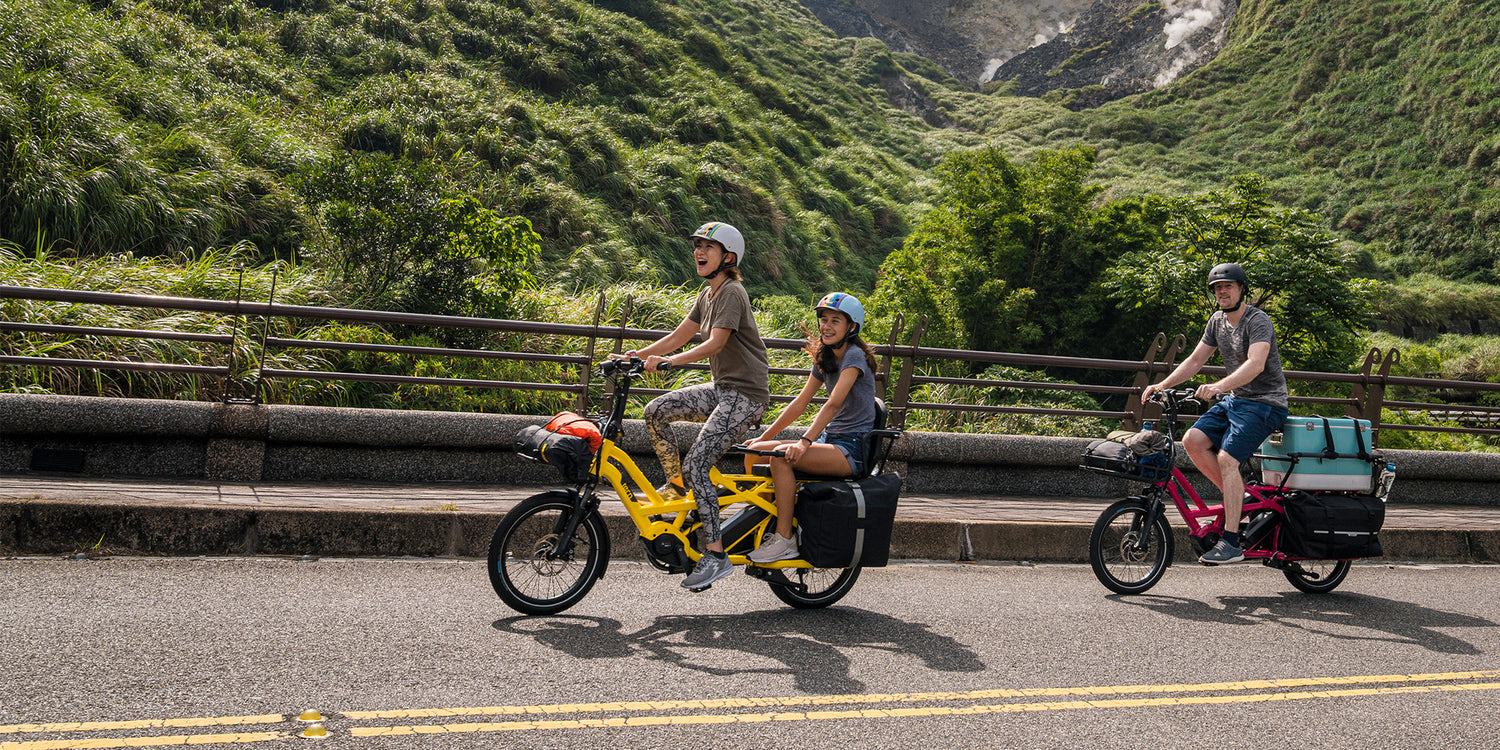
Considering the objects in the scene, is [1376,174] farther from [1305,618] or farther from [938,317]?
[1305,618]

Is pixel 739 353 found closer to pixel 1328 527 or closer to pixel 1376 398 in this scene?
pixel 1328 527

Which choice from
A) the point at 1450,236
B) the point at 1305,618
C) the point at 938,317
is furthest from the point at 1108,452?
the point at 1450,236

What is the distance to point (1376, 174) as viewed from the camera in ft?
217

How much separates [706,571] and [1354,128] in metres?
82.2

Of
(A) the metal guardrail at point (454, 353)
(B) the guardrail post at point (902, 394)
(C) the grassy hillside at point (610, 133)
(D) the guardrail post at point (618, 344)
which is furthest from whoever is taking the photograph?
(C) the grassy hillside at point (610, 133)

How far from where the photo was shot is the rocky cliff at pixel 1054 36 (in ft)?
362

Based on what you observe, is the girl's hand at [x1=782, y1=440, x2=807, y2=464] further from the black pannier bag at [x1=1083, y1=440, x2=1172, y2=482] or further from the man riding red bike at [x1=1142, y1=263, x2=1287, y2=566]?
the man riding red bike at [x1=1142, y1=263, x2=1287, y2=566]

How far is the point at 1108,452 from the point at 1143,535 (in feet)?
1.93

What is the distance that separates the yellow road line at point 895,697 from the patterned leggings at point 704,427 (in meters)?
1.48

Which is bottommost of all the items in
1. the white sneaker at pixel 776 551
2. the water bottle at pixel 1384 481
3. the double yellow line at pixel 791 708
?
the double yellow line at pixel 791 708

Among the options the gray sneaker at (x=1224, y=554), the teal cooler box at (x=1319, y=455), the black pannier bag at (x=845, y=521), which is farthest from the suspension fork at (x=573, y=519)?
the teal cooler box at (x=1319, y=455)

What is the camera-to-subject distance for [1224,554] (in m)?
6.64

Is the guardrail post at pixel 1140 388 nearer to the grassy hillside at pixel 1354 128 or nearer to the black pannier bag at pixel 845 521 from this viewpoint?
the black pannier bag at pixel 845 521

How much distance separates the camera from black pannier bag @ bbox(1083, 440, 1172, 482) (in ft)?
21.6
